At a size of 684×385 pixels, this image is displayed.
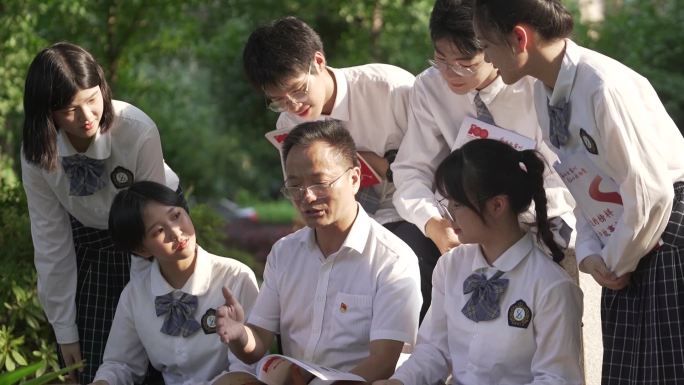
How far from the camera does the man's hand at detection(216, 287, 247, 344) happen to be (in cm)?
343

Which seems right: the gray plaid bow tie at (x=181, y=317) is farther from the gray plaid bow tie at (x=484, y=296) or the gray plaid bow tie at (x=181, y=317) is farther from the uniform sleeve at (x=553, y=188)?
the uniform sleeve at (x=553, y=188)

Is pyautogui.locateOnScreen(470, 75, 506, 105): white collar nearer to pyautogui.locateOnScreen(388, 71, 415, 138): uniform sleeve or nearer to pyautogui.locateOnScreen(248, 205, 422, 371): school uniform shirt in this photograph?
pyautogui.locateOnScreen(388, 71, 415, 138): uniform sleeve

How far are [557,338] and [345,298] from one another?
73cm

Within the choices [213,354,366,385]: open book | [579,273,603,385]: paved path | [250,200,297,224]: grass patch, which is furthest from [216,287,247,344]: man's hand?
[250,200,297,224]: grass patch

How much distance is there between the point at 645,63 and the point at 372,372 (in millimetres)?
8779

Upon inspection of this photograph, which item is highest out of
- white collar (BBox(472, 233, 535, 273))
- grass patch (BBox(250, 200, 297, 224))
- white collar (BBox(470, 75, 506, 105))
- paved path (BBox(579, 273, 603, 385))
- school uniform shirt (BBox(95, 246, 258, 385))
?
white collar (BBox(470, 75, 506, 105))

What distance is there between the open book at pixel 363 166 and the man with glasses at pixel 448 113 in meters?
0.09

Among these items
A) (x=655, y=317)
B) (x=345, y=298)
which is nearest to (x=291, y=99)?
(x=345, y=298)

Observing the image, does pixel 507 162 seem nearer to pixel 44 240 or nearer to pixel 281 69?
pixel 281 69

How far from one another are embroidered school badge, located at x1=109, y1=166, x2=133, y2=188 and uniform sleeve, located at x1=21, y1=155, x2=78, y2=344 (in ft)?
0.80

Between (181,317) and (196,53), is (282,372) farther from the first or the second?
(196,53)

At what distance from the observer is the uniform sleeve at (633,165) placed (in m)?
2.92

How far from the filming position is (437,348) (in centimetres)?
349

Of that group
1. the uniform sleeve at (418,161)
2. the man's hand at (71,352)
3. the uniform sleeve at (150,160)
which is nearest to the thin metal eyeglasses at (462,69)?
the uniform sleeve at (418,161)
